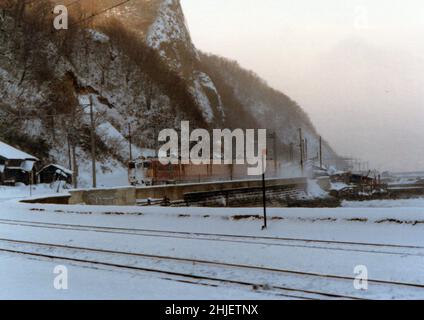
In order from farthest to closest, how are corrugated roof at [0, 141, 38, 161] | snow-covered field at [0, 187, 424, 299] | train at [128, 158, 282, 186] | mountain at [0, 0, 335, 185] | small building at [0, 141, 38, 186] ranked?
mountain at [0, 0, 335, 185]
train at [128, 158, 282, 186]
corrugated roof at [0, 141, 38, 161]
small building at [0, 141, 38, 186]
snow-covered field at [0, 187, 424, 299]

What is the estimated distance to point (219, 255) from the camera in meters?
10.9

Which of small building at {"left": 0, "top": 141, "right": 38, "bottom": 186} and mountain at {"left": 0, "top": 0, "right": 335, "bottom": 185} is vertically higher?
→ mountain at {"left": 0, "top": 0, "right": 335, "bottom": 185}

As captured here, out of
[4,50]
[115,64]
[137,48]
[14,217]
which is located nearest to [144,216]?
[14,217]

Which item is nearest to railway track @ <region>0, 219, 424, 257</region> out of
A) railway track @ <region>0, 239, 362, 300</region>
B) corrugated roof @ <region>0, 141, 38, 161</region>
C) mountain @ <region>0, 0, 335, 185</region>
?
railway track @ <region>0, 239, 362, 300</region>

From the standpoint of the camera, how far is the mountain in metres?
58.0

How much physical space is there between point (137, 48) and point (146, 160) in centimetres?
4936

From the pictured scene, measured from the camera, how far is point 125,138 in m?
72.6

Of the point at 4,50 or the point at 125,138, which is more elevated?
the point at 4,50

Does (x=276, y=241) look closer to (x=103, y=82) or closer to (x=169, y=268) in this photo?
(x=169, y=268)

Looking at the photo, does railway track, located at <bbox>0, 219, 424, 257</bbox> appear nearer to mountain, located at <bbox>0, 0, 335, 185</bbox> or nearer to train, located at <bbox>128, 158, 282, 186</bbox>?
mountain, located at <bbox>0, 0, 335, 185</bbox>

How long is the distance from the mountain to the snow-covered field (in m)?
16.8
